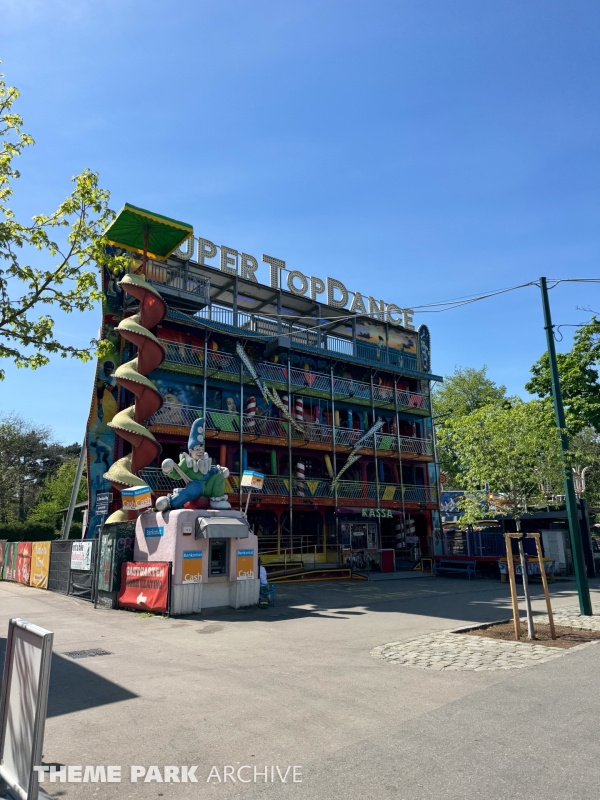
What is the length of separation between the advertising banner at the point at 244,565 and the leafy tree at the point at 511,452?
271 inches

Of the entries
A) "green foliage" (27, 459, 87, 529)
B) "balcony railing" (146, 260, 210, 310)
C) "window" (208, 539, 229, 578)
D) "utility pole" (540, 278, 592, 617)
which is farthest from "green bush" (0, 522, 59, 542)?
"utility pole" (540, 278, 592, 617)

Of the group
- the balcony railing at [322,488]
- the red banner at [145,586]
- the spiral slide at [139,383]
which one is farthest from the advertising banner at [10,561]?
the red banner at [145,586]

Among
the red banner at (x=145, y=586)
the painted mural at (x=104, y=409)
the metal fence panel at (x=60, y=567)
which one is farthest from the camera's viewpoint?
the painted mural at (x=104, y=409)

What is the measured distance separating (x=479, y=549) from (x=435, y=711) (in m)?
24.1

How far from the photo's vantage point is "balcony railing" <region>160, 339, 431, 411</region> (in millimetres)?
26625

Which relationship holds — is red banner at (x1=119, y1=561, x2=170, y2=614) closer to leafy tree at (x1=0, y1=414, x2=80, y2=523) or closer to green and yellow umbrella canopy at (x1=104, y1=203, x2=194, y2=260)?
green and yellow umbrella canopy at (x1=104, y1=203, x2=194, y2=260)

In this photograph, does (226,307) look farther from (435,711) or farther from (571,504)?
(435,711)

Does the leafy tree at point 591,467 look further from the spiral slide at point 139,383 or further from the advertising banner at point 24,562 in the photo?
the advertising banner at point 24,562

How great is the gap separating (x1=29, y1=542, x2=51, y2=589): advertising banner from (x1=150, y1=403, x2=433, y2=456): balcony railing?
20.5ft

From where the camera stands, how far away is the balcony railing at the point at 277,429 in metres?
24.9

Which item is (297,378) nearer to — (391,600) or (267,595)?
(391,600)

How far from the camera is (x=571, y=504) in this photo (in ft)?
43.7

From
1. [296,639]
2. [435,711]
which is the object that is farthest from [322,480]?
[435,711]

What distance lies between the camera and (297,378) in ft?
100
